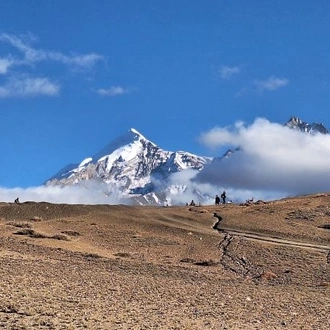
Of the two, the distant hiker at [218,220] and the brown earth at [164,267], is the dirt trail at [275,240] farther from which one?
the distant hiker at [218,220]

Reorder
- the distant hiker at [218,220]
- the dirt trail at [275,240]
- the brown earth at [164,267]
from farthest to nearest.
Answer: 1. the distant hiker at [218,220]
2. the dirt trail at [275,240]
3. the brown earth at [164,267]

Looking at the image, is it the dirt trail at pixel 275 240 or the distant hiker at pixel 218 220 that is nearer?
the dirt trail at pixel 275 240

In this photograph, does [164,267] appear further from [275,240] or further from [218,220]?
[218,220]

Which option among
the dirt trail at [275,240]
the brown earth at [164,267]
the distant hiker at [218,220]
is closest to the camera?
the brown earth at [164,267]

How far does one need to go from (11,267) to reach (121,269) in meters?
5.35

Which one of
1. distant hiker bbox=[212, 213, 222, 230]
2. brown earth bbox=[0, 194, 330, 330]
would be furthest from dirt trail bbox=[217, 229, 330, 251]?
distant hiker bbox=[212, 213, 222, 230]

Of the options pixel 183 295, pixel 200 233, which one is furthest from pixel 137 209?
pixel 183 295

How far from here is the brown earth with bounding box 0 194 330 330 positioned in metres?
17.3

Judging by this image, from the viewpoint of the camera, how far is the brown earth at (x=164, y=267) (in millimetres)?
17344

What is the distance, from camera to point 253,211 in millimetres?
52719

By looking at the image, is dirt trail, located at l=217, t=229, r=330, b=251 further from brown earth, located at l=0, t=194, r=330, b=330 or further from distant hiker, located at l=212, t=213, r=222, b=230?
distant hiker, located at l=212, t=213, r=222, b=230

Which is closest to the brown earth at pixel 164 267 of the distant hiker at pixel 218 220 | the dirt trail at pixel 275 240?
the dirt trail at pixel 275 240

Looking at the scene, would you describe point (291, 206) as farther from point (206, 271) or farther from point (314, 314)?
point (314, 314)

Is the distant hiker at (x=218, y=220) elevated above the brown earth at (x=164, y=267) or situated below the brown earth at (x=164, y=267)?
above
